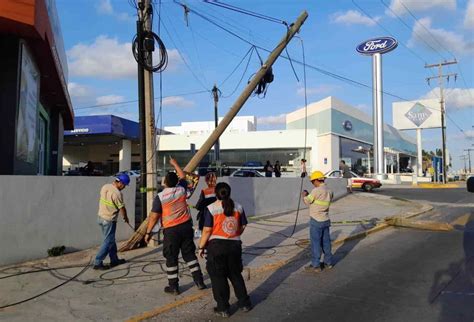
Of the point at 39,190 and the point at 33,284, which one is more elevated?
the point at 39,190

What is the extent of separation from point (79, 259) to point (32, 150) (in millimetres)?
5147

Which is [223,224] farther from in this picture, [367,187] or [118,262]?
[367,187]

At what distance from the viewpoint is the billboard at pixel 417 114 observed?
60897mm

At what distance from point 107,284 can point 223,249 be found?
2.48m

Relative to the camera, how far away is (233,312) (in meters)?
6.11

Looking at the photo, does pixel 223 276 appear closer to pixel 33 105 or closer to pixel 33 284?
pixel 33 284

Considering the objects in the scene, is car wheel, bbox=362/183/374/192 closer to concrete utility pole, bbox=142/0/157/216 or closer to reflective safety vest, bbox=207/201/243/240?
concrete utility pole, bbox=142/0/157/216

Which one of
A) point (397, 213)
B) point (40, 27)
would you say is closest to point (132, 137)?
point (397, 213)

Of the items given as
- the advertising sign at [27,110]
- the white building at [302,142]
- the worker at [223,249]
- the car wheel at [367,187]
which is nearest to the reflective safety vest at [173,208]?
the worker at [223,249]

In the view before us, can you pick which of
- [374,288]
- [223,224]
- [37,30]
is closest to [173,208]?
[223,224]

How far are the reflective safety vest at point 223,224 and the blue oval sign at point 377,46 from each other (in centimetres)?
4478

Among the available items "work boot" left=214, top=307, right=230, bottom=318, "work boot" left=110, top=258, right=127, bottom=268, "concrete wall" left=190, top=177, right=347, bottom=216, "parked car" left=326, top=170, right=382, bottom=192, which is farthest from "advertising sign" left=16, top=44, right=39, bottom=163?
"parked car" left=326, top=170, right=382, bottom=192

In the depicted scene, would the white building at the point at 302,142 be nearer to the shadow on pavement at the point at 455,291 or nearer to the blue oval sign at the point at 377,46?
the blue oval sign at the point at 377,46

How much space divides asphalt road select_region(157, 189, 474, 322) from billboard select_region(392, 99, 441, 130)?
176 ft
